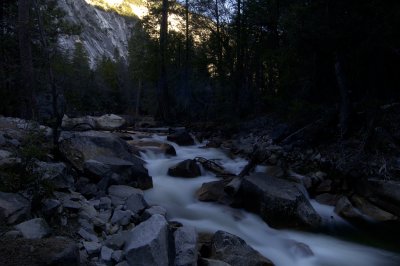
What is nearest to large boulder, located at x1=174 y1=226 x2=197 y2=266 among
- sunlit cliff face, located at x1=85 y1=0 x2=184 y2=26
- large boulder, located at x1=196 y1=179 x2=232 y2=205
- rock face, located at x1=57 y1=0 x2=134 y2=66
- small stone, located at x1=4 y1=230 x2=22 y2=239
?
small stone, located at x1=4 y1=230 x2=22 y2=239

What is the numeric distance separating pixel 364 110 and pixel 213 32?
1394 cm

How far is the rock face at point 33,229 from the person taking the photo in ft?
14.0

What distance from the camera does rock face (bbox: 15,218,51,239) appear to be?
4.27 metres

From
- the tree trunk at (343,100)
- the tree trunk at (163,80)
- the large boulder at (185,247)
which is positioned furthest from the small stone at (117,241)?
the tree trunk at (163,80)

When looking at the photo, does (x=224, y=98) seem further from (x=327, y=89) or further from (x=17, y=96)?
(x=17, y=96)

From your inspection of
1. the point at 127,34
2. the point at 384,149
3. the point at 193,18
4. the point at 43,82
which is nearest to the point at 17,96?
the point at 43,82

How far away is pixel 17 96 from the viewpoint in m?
14.2

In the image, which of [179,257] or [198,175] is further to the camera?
[198,175]

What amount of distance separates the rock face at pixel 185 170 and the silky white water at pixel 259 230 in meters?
0.18

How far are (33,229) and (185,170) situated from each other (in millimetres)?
6118

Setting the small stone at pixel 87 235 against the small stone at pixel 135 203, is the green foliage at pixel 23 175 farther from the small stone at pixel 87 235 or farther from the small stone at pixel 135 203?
the small stone at pixel 135 203

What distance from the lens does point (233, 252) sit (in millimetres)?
5617

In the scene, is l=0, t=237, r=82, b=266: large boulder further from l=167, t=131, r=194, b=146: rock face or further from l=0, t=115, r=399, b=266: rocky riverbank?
l=167, t=131, r=194, b=146: rock face

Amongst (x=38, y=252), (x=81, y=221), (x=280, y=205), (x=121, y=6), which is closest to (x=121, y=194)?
(x=81, y=221)
